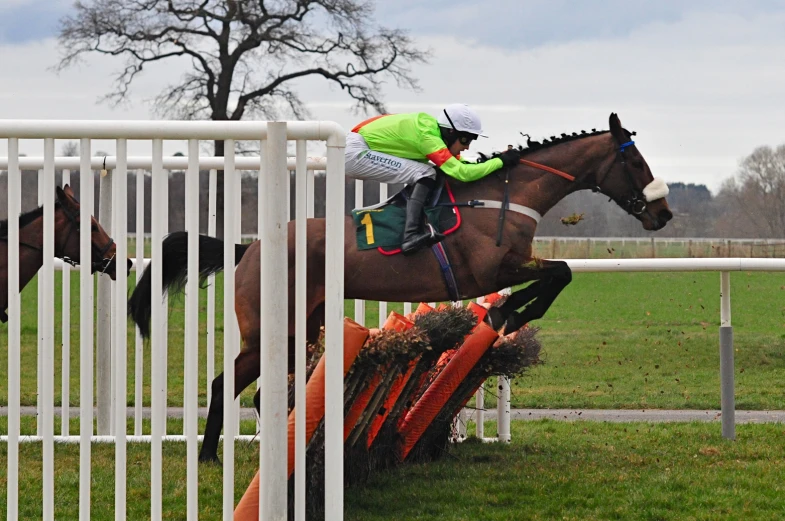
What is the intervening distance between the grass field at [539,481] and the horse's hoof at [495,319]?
726 mm

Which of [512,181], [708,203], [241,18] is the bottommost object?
[512,181]

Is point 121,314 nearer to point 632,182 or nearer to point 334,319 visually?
point 334,319

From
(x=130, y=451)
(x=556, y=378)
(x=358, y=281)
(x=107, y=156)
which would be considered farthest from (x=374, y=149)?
(x=556, y=378)

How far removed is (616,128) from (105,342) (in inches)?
130

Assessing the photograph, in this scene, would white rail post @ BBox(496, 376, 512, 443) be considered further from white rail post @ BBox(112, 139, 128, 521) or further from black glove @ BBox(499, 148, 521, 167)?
white rail post @ BBox(112, 139, 128, 521)

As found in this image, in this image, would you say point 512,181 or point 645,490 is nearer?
point 645,490

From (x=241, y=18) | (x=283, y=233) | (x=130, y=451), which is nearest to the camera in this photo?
(x=283, y=233)

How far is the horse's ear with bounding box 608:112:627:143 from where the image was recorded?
19.2 feet

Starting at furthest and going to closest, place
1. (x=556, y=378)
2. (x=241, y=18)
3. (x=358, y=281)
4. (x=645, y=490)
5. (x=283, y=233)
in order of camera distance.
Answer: (x=241, y=18)
(x=556, y=378)
(x=358, y=281)
(x=645, y=490)
(x=283, y=233)

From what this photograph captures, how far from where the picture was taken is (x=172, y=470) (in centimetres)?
552

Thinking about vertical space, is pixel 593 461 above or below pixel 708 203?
below

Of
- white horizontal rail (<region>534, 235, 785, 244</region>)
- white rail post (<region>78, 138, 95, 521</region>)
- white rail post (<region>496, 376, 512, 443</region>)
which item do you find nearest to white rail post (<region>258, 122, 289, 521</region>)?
white rail post (<region>78, 138, 95, 521</region>)

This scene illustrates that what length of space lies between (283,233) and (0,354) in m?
10.6

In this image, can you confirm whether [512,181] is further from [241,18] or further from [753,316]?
[241,18]
